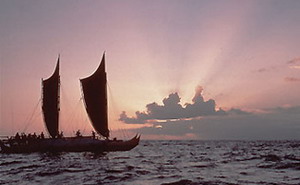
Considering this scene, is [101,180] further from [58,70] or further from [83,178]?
[58,70]

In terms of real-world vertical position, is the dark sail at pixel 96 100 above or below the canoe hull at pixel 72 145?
above

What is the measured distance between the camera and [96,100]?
70875mm

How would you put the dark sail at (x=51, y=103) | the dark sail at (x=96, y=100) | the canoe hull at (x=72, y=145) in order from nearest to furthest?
the canoe hull at (x=72, y=145)
the dark sail at (x=96, y=100)
the dark sail at (x=51, y=103)

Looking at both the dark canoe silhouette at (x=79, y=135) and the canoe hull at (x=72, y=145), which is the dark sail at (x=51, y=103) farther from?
the canoe hull at (x=72, y=145)

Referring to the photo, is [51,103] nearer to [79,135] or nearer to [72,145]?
[79,135]

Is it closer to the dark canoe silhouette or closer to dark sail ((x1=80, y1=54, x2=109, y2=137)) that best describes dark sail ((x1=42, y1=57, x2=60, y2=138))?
the dark canoe silhouette

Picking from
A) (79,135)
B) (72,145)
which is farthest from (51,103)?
(72,145)

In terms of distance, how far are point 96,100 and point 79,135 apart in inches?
329

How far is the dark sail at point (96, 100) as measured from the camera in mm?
70062

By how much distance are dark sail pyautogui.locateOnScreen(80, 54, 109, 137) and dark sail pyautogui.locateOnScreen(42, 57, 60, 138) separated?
22.5 ft

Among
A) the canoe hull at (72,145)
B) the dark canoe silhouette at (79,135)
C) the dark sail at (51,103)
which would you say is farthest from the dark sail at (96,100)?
the dark sail at (51,103)

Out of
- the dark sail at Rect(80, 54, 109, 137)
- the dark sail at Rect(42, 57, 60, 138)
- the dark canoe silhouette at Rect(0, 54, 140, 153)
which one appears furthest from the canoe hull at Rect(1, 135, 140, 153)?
the dark sail at Rect(42, 57, 60, 138)

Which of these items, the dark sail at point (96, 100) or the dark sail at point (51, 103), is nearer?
the dark sail at point (96, 100)

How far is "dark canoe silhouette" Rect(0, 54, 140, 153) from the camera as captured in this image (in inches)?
2539
